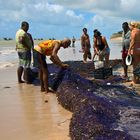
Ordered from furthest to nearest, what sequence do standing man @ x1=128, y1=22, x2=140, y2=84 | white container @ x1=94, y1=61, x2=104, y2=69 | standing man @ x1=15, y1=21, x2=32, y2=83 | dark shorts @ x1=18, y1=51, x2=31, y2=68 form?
white container @ x1=94, y1=61, x2=104, y2=69 < dark shorts @ x1=18, y1=51, x2=31, y2=68 < standing man @ x1=15, y1=21, x2=32, y2=83 < standing man @ x1=128, y1=22, x2=140, y2=84

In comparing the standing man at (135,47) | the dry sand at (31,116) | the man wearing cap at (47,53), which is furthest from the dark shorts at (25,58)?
the standing man at (135,47)

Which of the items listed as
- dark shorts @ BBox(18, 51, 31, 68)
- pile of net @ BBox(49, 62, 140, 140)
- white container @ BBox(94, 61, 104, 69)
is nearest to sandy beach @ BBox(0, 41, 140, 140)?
pile of net @ BBox(49, 62, 140, 140)

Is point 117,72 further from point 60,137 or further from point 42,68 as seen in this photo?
point 60,137

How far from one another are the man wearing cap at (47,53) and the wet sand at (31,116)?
14.5 inches

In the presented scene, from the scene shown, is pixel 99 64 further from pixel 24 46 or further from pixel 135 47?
pixel 24 46

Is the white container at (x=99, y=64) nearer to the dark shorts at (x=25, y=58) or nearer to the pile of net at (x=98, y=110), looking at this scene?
the dark shorts at (x=25, y=58)

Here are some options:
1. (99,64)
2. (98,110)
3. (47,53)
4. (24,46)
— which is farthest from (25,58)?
(98,110)

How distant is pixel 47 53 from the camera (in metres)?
9.55

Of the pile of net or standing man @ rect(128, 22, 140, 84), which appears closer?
the pile of net

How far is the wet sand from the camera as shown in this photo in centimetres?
625

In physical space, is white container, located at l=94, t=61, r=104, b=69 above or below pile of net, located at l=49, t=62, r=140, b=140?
above

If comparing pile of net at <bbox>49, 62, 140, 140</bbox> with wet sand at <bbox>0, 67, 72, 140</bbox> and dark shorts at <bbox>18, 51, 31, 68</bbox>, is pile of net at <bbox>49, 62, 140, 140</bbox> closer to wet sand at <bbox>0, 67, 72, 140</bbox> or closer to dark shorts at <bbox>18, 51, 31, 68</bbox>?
wet sand at <bbox>0, 67, 72, 140</bbox>

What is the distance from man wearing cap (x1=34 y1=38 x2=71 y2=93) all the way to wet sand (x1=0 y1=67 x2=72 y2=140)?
0.37m

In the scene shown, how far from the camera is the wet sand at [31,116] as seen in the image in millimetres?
6252
